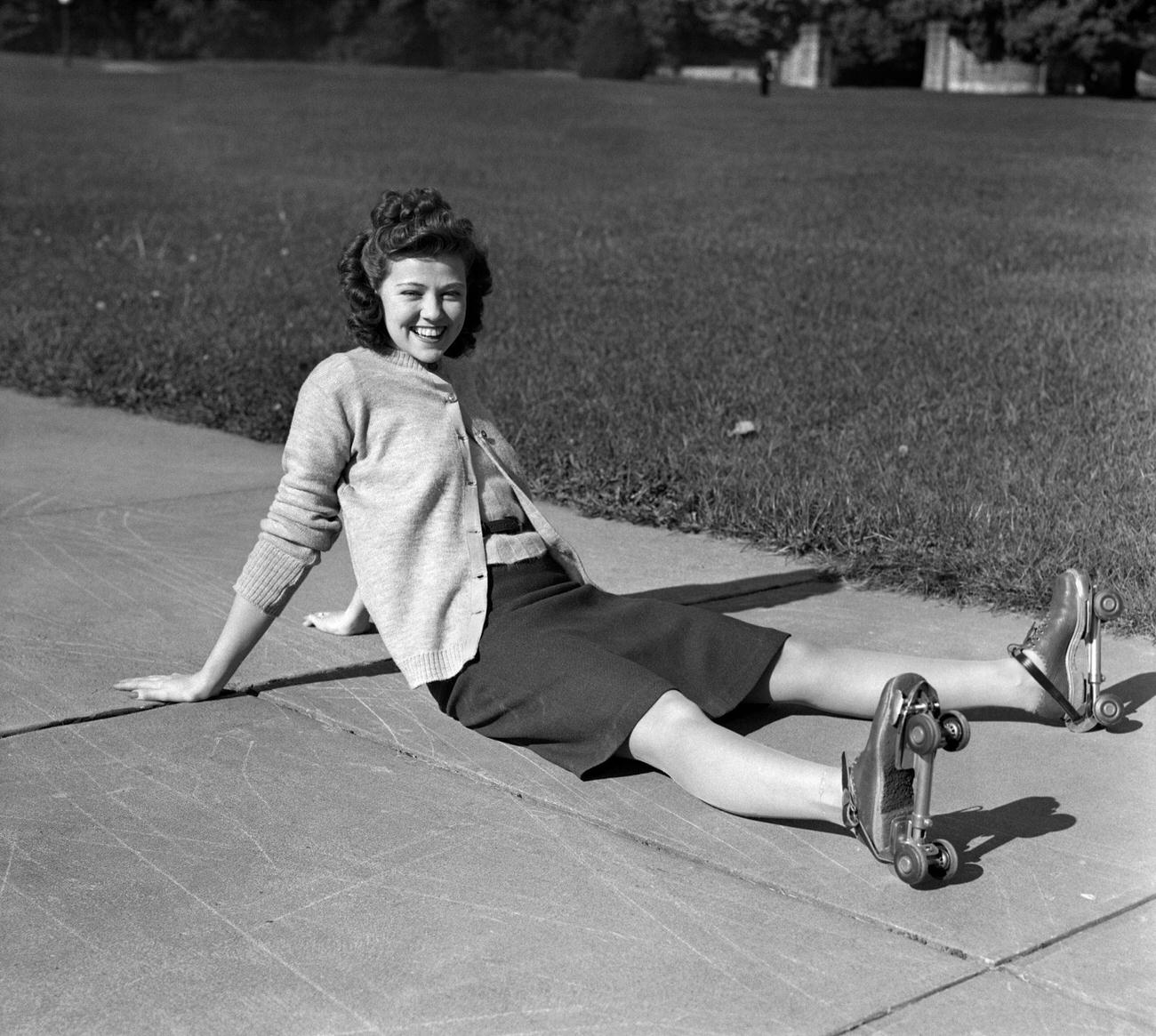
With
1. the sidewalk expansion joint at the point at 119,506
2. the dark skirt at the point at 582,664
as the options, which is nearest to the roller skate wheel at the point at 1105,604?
the dark skirt at the point at 582,664

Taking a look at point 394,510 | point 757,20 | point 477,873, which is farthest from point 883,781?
point 757,20

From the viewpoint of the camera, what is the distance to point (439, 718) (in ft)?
11.2

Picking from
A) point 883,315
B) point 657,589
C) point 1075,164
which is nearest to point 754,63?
point 1075,164

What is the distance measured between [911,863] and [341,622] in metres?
1.75

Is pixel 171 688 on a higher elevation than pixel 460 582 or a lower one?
lower

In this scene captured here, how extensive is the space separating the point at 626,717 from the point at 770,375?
393 centimetres

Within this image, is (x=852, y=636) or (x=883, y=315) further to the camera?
(x=883, y=315)

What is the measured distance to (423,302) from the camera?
341 centimetres

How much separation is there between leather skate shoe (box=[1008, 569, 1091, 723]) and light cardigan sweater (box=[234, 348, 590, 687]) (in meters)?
0.92

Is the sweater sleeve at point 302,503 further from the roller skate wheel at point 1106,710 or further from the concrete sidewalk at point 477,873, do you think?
the roller skate wheel at point 1106,710

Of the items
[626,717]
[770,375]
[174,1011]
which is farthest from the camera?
[770,375]

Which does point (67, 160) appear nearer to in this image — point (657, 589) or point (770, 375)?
point (770, 375)

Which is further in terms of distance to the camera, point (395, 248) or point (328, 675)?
point (328, 675)

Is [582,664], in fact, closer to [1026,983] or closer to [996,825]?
[996,825]
